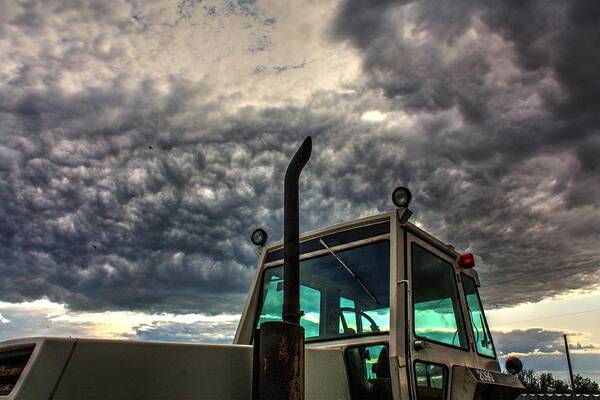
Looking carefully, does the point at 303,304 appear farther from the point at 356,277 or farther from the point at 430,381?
the point at 430,381

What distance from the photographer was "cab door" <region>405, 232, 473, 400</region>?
3488 mm

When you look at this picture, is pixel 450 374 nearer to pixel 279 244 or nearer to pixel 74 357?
pixel 279 244

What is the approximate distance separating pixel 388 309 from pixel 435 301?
69 cm

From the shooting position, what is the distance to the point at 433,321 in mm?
3932

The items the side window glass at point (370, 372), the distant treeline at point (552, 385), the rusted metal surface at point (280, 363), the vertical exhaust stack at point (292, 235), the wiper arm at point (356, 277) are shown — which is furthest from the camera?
the distant treeline at point (552, 385)

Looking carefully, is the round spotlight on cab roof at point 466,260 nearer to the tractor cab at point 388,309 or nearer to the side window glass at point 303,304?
the tractor cab at point 388,309

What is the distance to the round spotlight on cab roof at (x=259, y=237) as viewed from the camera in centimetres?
466

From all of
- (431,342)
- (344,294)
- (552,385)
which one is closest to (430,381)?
(431,342)

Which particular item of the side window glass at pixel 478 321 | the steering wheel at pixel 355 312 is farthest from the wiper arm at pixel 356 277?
the side window glass at pixel 478 321

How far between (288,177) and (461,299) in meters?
2.38

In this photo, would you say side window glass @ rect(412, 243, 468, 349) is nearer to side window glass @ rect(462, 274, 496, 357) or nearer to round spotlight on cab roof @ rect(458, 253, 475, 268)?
round spotlight on cab roof @ rect(458, 253, 475, 268)

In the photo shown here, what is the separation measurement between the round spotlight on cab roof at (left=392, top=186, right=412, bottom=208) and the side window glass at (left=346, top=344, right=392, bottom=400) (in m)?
1.02

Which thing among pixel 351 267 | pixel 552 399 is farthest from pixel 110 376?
pixel 552 399

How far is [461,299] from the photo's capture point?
446 cm
